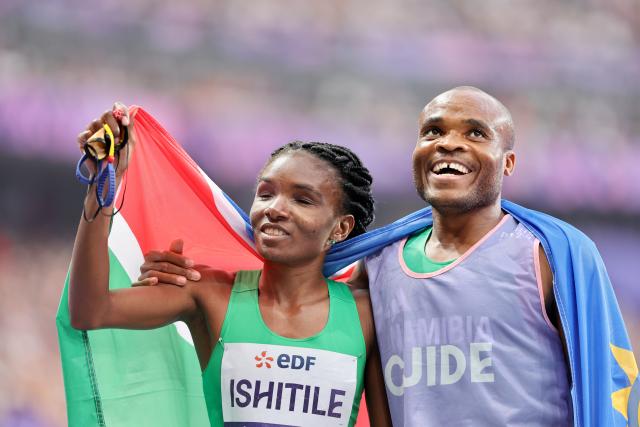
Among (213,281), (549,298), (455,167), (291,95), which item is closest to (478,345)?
(549,298)

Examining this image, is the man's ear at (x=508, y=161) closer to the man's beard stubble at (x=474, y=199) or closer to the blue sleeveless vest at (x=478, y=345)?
the man's beard stubble at (x=474, y=199)

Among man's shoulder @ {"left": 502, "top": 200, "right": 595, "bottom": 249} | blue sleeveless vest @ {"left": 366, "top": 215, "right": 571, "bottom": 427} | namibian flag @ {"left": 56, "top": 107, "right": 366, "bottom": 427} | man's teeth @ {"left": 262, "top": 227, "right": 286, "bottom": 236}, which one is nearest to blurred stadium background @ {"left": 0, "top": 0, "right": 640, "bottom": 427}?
namibian flag @ {"left": 56, "top": 107, "right": 366, "bottom": 427}

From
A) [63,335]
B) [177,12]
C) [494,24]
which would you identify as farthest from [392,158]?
[63,335]

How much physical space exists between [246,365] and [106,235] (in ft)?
1.54

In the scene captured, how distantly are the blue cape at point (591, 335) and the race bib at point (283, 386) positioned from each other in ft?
1.78

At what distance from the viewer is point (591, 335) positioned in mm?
2043

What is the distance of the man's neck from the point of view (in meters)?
2.25

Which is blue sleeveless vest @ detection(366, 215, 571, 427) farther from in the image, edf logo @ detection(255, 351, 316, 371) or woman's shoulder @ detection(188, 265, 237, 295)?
woman's shoulder @ detection(188, 265, 237, 295)

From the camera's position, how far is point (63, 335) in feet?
7.25

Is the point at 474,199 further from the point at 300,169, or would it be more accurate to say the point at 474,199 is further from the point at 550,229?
the point at 300,169

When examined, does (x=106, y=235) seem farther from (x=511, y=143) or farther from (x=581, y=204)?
(x=581, y=204)

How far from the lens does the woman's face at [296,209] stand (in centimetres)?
222

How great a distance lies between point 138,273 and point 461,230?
0.87 metres

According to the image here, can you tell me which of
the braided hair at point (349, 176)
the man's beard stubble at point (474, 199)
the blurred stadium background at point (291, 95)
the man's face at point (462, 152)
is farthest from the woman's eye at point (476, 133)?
the blurred stadium background at point (291, 95)
